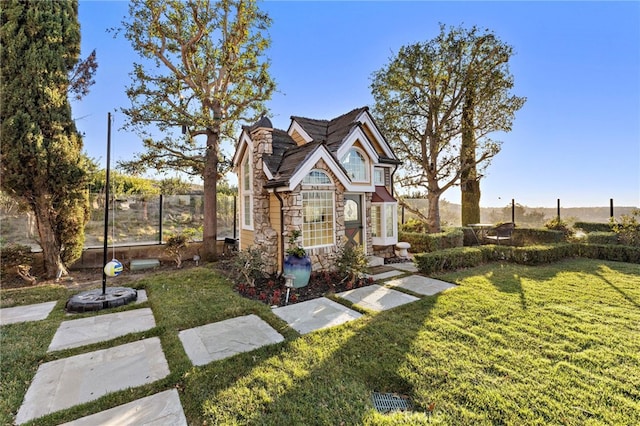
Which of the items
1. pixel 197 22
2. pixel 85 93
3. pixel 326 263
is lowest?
pixel 326 263

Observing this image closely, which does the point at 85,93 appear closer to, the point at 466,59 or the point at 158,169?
the point at 158,169

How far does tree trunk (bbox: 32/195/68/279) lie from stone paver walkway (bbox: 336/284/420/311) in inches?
366

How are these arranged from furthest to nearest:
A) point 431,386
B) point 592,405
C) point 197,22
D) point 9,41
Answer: point 197,22
point 9,41
point 431,386
point 592,405

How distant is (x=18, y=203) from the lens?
8.13 m

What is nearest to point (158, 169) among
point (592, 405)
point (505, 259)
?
point (592, 405)

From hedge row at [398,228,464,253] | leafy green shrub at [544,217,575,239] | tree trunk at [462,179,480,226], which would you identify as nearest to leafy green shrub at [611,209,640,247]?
leafy green shrub at [544,217,575,239]

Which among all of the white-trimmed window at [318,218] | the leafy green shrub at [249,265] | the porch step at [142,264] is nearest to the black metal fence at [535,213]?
the white-trimmed window at [318,218]

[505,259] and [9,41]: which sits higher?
[9,41]

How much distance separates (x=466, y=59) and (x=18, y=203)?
2071 cm

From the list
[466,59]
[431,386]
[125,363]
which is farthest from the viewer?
[466,59]

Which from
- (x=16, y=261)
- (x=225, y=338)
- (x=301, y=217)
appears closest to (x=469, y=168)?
(x=301, y=217)

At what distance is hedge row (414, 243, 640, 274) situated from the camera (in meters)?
9.00

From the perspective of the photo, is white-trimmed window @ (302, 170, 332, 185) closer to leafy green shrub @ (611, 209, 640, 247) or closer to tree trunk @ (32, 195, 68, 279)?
tree trunk @ (32, 195, 68, 279)

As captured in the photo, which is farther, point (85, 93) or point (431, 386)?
point (85, 93)
